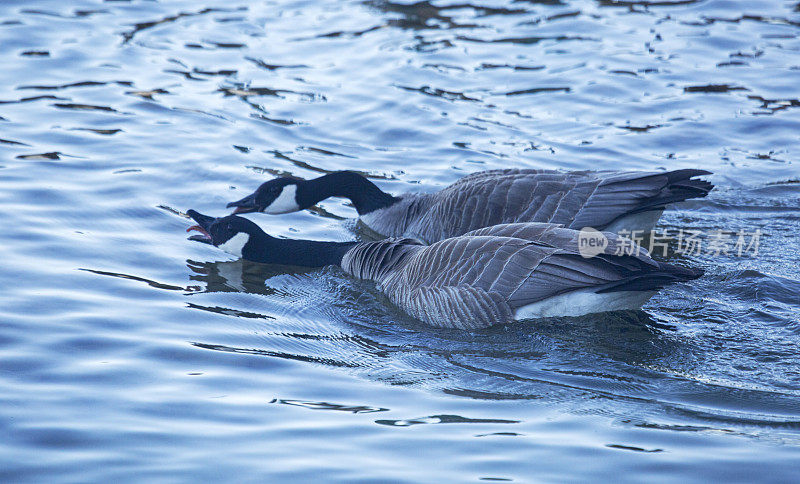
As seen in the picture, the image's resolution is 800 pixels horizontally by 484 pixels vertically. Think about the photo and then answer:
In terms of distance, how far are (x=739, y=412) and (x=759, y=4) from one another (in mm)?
11349

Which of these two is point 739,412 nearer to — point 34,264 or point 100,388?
point 100,388

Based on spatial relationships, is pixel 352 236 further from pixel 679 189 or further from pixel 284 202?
pixel 679 189

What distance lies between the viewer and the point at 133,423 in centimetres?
543

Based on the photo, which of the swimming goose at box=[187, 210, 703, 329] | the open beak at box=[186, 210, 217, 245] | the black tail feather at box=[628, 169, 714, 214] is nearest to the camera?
the swimming goose at box=[187, 210, 703, 329]

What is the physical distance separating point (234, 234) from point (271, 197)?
34.9 inches

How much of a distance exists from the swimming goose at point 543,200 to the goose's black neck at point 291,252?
793 mm

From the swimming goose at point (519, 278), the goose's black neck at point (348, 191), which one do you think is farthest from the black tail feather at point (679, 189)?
the goose's black neck at point (348, 191)

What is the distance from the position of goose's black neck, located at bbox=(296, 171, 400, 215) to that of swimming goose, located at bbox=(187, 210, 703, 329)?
6.43 feet

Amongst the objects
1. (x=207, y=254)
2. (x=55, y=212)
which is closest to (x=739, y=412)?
(x=207, y=254)

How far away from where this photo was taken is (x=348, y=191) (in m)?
9.66

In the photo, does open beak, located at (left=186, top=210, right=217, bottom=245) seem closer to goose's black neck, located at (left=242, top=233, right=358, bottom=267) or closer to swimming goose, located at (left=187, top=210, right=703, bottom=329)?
goose's black neck, located at (left=242, top=233, right=358, bottom=267)

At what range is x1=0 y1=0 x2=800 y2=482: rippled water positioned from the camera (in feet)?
17.2

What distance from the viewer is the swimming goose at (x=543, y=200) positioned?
8117mm

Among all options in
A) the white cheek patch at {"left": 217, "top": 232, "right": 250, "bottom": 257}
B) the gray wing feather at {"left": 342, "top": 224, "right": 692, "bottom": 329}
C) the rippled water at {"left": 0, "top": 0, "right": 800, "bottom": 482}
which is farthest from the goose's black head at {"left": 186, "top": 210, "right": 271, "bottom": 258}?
the gray wing feather at {"left": 342, "top": 224, "right": 692, "bottom": 329}
